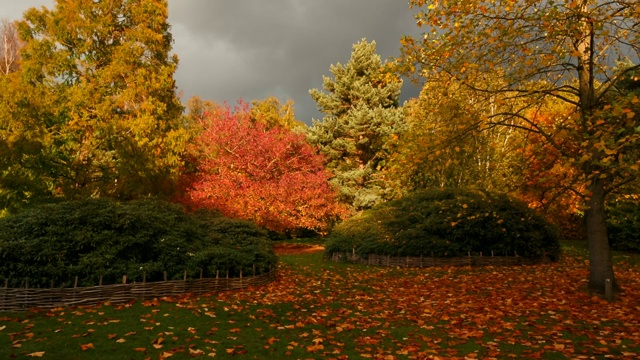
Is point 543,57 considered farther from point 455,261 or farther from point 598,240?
point 455,261

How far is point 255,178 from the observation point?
70.2 ft

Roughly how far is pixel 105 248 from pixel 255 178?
44.1 ft

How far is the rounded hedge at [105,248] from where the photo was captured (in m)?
7.22

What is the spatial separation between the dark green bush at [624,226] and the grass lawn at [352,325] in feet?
30.5

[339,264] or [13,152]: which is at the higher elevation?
[13,152]

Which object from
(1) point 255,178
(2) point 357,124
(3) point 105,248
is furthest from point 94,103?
(2) point 357,124

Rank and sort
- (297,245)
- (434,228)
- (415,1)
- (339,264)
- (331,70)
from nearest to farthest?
(415,1)
(434,228)
(339,264)
(297,245)
(331,70)

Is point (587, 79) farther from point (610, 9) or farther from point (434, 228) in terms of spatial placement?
point (434, 228)

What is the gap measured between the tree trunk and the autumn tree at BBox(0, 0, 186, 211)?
13.5m

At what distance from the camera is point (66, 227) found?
8070 mm

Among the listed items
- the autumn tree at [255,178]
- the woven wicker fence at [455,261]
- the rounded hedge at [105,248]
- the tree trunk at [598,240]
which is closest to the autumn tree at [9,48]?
the autumn tree at [255,178]

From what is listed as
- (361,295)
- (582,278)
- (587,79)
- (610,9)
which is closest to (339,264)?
(361,295)

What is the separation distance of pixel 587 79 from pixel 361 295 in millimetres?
6585

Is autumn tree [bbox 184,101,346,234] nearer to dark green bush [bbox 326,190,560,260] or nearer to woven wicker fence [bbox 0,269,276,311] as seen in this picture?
dark green bush [bbox 326,190,560,260]
